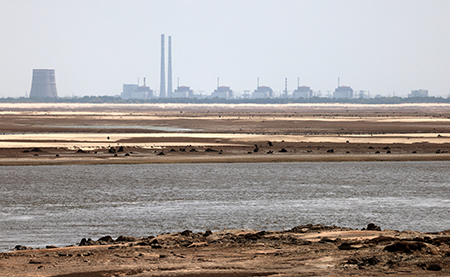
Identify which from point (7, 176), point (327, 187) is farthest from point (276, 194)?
point (7, 176)

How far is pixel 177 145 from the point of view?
5659 centimetres

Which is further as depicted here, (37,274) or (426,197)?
(426,197)

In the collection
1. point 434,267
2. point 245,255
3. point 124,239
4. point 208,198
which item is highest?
point 434,267

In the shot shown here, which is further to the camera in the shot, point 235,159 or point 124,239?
point 235,159

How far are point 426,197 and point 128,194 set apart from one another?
14410 millimetres

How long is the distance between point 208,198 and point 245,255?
495 inches

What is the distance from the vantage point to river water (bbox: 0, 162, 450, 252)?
22141 millimetres

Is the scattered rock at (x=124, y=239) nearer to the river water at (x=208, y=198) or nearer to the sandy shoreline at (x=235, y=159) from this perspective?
the river water at (x=208, y=198)

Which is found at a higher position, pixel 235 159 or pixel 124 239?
pixel 124 239

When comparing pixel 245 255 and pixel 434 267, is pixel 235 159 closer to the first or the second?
pixel 245 255

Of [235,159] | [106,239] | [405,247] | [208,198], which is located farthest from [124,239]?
[235,159]

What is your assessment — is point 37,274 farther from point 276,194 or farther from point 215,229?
point 276,194

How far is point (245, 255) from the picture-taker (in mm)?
16234

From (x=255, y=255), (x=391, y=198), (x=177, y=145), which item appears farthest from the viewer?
(x=177, y=145)
